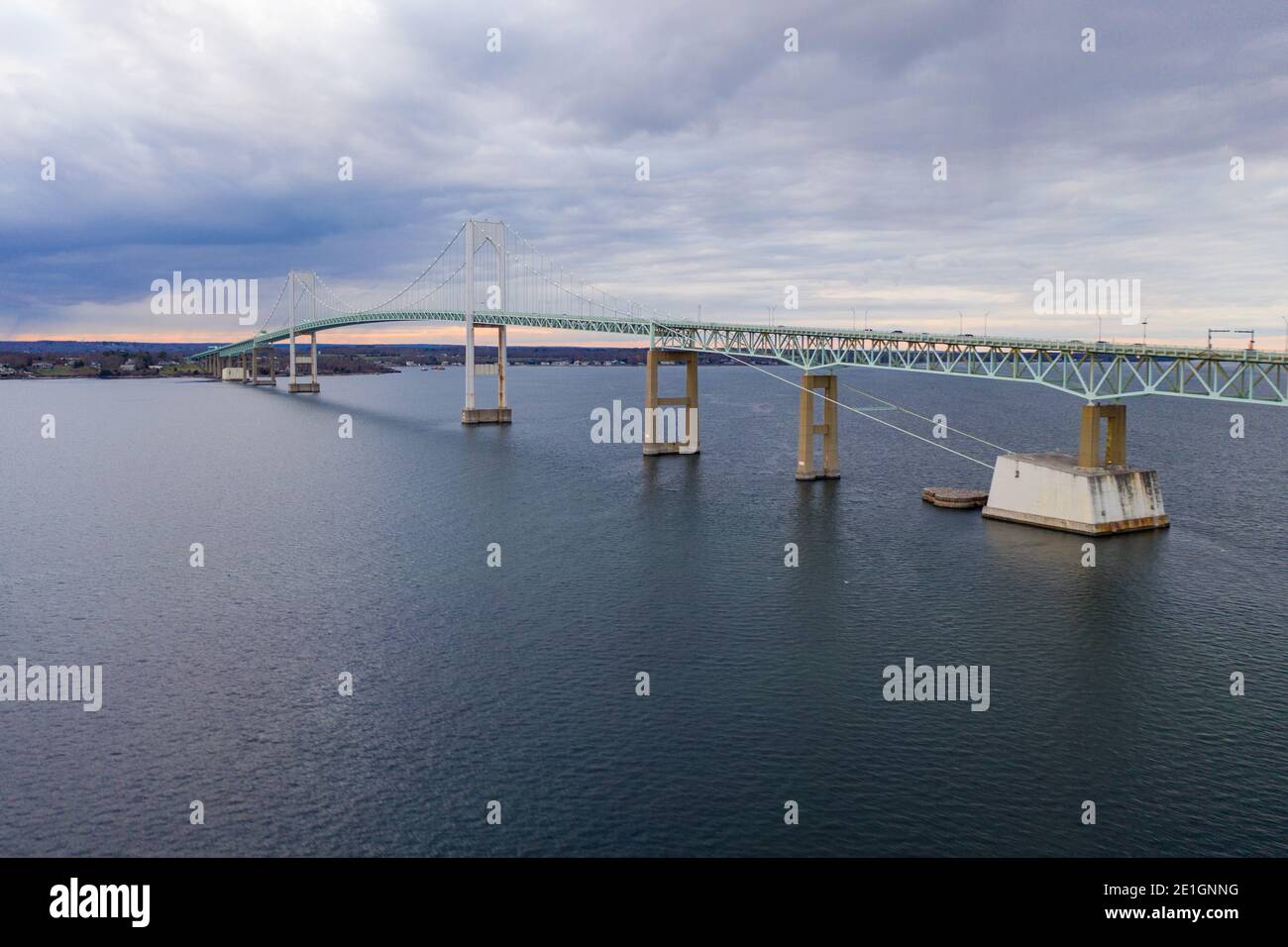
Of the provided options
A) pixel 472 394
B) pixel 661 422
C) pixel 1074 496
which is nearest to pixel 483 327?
pixel 472 394

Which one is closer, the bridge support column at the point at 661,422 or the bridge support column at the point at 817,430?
the bridge support column at the point at 817,430

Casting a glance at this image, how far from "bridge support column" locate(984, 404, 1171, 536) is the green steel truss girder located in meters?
2.49

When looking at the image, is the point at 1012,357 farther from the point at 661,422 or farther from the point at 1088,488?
the point at 661,422

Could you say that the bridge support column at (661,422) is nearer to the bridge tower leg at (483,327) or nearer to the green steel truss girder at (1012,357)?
the green steel truss girder at (1012,357)

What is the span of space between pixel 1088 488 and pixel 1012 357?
10.9 m

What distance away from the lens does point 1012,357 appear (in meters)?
56.6

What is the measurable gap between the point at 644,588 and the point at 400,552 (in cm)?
1427

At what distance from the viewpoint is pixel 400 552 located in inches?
1880

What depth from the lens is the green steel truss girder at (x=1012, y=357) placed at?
151 feet

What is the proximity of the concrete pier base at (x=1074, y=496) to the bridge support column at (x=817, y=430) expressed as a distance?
51.5 ft

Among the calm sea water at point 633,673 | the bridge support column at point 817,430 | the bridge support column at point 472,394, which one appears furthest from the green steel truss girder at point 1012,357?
the bridge support column at point 472,394

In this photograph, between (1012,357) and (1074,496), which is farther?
(1012,357)
